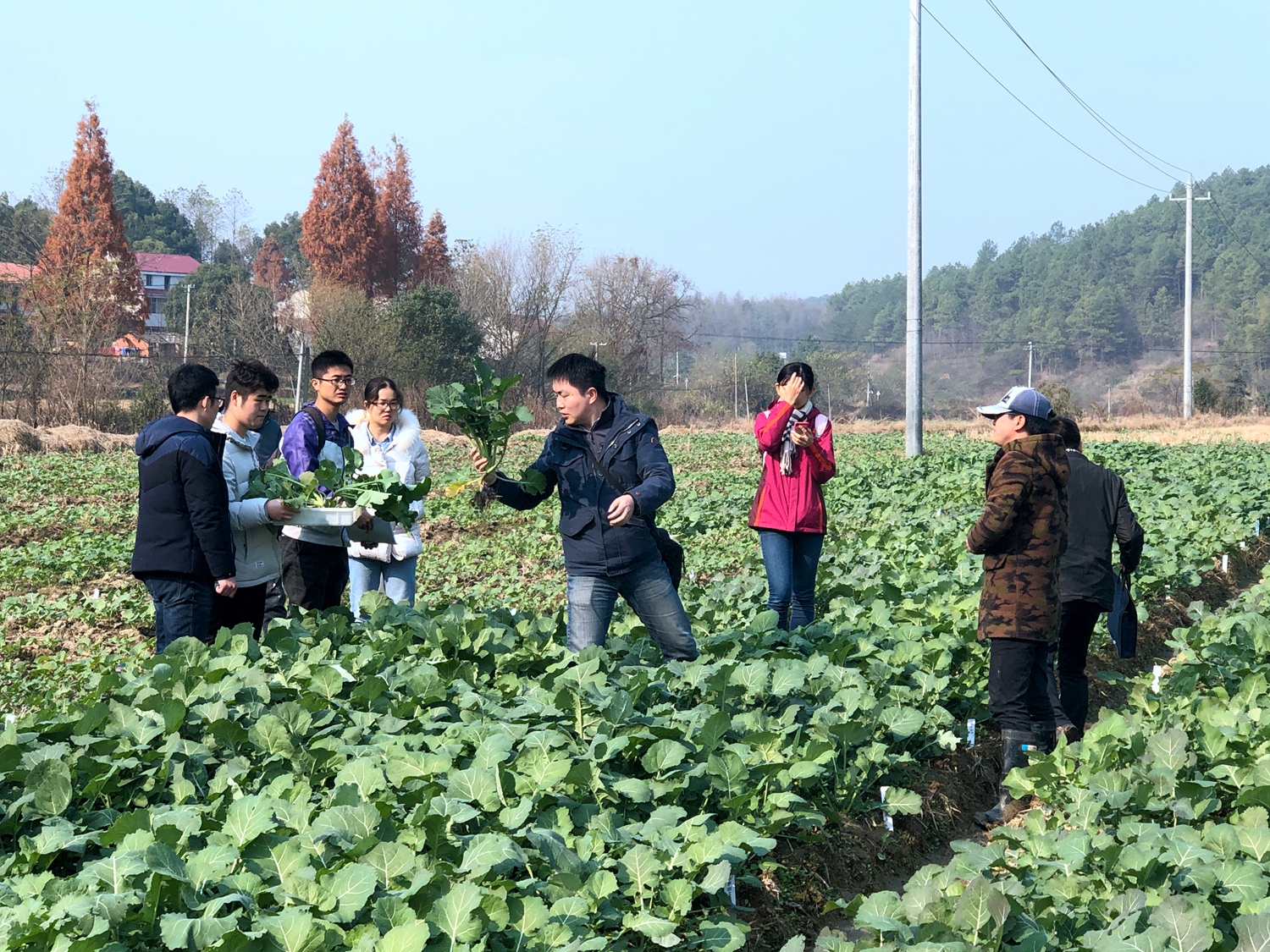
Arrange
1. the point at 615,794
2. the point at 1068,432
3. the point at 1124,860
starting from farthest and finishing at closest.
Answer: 1. the point at 1068,432
2. the point at 615,794
3. the point at 1124,860

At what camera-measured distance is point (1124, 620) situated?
589cm

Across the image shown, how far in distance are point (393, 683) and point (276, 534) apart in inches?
57.4

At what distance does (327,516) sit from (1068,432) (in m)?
3.53

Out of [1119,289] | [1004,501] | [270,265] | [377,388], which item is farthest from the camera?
[1119,289]

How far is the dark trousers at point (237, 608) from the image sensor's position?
5.52m

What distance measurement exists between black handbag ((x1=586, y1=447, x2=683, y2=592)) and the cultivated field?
43cm

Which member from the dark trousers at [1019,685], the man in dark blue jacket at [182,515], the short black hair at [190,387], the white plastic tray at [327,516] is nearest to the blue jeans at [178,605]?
the man in dark blue jacket at [182,515]

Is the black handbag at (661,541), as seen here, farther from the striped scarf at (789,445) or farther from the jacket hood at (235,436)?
the jacket hood at (235,436)

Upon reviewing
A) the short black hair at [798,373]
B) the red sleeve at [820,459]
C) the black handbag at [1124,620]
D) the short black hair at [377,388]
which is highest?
the short black hair at [798,373]

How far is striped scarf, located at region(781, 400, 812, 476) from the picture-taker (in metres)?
6.20

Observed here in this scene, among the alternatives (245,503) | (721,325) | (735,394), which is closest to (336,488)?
(245,503)

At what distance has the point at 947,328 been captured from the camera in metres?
113

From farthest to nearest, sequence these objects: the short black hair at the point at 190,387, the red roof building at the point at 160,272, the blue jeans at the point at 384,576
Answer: the red roof building at the point at 160,272, the blue jeans at the point at 384,576, the short black hair at the point at 190,387

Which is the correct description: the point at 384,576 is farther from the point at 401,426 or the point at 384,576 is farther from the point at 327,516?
the point at 327,516
